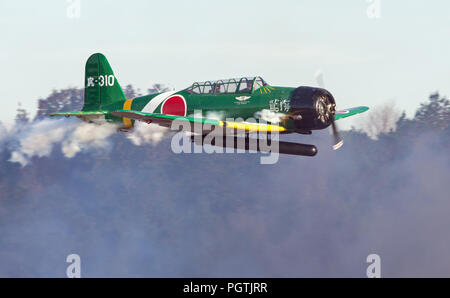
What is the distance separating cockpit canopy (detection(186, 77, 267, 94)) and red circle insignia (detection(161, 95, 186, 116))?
39 centimetres

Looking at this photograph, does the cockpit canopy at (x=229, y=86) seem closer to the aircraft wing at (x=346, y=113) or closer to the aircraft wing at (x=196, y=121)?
the aircraft wing at (x=196, y=121)

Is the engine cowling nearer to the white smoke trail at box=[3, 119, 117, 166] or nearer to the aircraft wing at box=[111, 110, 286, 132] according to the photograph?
the aircraft wing at box=[111, 110, 286, 132]

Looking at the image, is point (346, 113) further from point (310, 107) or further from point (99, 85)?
point (99, 85)

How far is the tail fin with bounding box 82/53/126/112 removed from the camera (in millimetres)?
23516

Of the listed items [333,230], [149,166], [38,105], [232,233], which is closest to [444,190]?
[333,230]

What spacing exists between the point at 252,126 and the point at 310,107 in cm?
160

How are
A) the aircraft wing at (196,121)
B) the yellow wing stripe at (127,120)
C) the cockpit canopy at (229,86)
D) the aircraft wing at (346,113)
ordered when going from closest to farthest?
the aircraft wing at (196,121)
the cockpit canopy at (229,86)
the aircraft wing at (346,113)
the yellow wing stripe at (127,120)

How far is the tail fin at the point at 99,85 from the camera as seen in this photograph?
23.5 metres

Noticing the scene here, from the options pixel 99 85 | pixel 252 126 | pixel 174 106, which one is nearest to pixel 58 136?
pixel 99 85

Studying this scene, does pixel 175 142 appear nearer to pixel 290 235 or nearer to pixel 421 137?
pixel 290 235

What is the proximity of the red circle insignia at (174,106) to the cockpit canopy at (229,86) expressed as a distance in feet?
1.28

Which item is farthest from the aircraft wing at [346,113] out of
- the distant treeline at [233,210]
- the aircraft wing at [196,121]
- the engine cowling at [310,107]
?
the distant treeline at [233,210]

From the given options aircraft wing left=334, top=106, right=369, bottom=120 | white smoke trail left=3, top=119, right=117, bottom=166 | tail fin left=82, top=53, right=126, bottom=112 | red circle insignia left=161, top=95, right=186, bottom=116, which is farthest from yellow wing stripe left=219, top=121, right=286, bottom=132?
white smoke trail left=3, top=119, right=117, bottom=166
